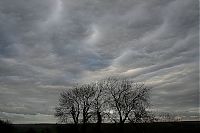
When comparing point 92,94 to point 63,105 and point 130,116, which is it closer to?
point 63,105

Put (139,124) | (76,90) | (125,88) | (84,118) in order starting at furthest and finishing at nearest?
1. (76,90)
2. (84,118)
3. (125,88)
4. (139,124)

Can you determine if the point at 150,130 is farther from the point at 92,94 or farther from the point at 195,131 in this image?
the point at 92,94

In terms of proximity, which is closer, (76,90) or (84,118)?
(84,118)

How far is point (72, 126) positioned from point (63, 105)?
6.35 m

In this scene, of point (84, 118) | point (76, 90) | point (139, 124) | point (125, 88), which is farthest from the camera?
point (76, 90)

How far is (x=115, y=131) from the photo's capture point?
71562 millimetres

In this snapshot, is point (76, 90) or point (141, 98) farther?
point (76, 90)

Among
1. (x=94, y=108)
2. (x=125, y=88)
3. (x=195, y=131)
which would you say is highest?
(x=125, y=88)

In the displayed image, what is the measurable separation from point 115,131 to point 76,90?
658 inches

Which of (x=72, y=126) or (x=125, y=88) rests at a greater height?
(x=125, y=88)

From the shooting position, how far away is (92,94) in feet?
255

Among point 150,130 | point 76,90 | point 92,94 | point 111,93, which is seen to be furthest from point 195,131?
point 76,90

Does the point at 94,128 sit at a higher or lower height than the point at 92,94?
lower

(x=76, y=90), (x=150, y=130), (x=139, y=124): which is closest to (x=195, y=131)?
(x=150, y=130)
